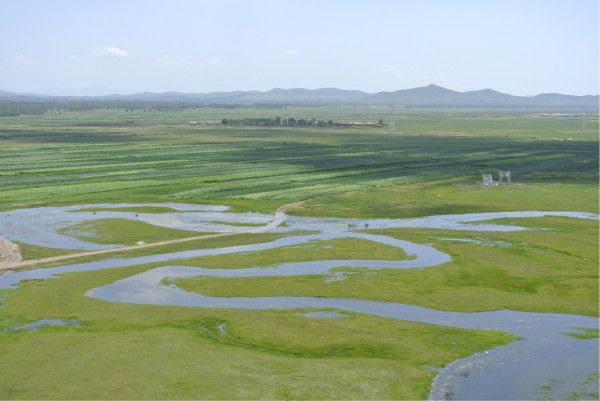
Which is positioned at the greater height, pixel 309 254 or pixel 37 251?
pixel 309 254

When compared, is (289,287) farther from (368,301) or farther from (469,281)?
(469,281)

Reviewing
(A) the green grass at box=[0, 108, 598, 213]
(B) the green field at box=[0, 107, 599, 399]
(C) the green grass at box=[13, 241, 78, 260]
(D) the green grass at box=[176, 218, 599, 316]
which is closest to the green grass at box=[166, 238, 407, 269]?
(D) the green grass at box=[176, 218, 599, 316]

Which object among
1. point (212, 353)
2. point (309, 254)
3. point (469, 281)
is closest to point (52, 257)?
point (309, 254)

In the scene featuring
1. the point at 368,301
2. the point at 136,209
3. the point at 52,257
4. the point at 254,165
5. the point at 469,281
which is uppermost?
the point at 254,165

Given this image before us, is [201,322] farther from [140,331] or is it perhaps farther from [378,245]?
[378,245]

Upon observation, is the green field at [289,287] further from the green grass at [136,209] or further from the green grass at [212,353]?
the green grass at [136,209]

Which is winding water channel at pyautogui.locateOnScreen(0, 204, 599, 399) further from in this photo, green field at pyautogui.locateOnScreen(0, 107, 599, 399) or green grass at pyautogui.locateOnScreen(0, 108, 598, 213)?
green grass at pyautogui.locateOnScreen(0, 108, 598, 213)

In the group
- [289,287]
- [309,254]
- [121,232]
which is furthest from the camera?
[121,232]
